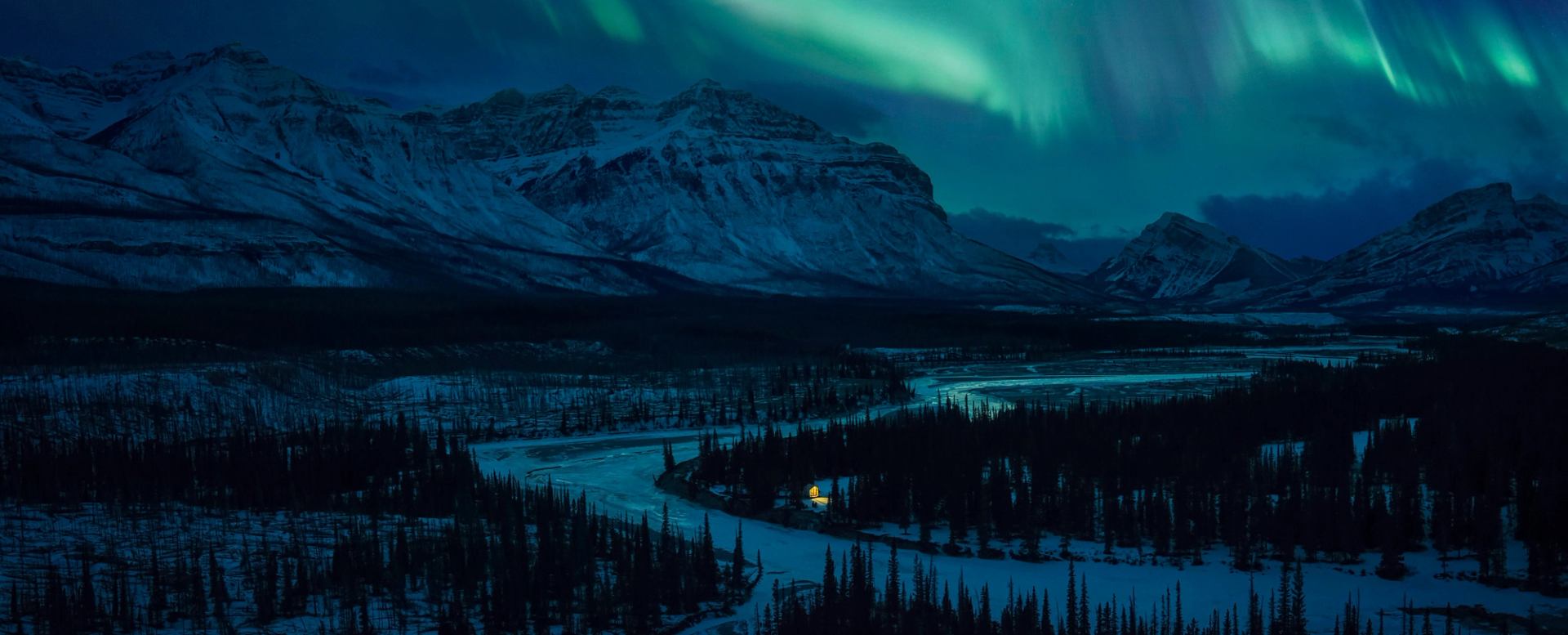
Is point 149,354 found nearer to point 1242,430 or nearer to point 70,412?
point 70,412

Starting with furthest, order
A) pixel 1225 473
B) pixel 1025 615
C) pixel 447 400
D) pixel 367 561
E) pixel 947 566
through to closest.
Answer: pixel 447 400 < pixel 1225 473 < pixel 947 566 < pixel 367 561 < pixel 1025 615

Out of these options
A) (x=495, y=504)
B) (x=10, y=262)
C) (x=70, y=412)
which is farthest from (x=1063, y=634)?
(x=10, y=262)

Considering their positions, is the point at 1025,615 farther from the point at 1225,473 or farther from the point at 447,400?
the point at 447,400

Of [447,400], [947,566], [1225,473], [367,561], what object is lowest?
[947,566]

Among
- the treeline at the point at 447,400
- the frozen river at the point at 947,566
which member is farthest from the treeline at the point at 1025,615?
the treeline at the point at 447,400

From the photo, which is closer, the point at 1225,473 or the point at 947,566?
the point at 947,566

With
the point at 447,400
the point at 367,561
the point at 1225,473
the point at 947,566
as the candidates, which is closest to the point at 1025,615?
the point at 947,566

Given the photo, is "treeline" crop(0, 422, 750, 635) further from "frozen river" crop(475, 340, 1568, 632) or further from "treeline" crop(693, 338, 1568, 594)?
"treeline" crop(693, 338, 1568, 594)
